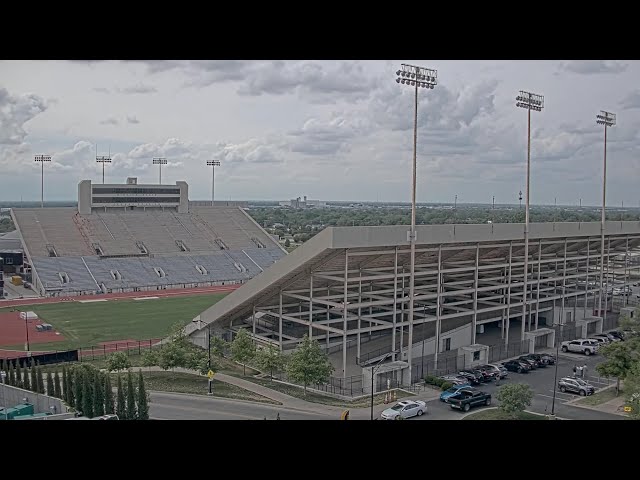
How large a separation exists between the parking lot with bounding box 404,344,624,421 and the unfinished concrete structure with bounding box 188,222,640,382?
81.9 inches

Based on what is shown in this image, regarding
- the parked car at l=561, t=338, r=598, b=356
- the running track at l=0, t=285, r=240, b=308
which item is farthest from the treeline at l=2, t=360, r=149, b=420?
the running track at l=0, t=285, r=240, b=308

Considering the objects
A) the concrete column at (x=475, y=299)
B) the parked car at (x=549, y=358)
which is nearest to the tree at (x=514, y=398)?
the parked car at (x=549, y=358)

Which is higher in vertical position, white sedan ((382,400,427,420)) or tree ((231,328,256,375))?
tree ((231,328,256,375))

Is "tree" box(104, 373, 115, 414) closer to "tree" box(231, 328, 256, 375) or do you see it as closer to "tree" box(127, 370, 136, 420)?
"tree" box(127, 370, 136, 420)

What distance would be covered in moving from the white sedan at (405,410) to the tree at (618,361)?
649 centimetres

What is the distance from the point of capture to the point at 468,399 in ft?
58.6

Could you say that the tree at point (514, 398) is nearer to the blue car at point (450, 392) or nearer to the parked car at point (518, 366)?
the blue car at point (450, 392)

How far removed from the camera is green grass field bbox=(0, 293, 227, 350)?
2927 cm

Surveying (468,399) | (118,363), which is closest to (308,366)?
(468,399)

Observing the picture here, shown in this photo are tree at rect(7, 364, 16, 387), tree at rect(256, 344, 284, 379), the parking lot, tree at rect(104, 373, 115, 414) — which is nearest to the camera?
tree at rect(104, 373, 115, 414)

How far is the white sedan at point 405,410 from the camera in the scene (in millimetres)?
16897

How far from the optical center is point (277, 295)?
2389 centimetres

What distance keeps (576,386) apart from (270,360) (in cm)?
967
